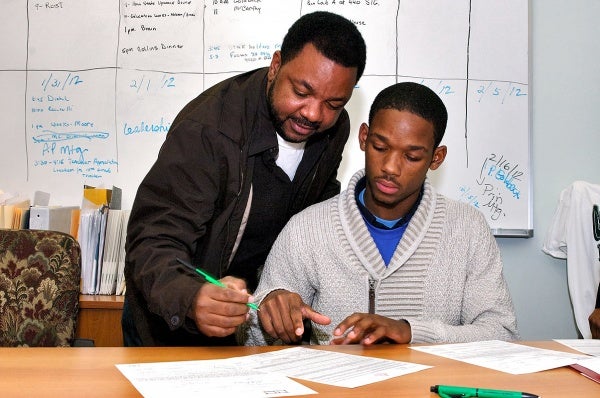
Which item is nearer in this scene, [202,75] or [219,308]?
[219,308]

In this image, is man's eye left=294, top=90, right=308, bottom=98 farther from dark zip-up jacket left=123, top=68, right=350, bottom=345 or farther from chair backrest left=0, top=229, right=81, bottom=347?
chair backrest left=0, top=229, right=81, bottom=347

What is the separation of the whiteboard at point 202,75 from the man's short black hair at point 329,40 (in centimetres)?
115

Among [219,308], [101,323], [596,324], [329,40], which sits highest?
[329,40]

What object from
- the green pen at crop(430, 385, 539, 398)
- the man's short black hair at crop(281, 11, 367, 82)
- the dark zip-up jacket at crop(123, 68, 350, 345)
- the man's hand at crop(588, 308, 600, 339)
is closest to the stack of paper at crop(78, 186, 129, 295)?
the dark zip-up jacket at crop(123, 68, 350, 345)

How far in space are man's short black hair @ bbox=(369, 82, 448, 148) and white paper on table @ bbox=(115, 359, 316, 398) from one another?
909 mm

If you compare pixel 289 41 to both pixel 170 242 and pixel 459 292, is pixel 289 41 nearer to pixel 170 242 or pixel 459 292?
pixel 170 242

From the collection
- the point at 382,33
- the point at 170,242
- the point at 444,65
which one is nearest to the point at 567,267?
the point at 444,65

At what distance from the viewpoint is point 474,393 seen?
1090mm

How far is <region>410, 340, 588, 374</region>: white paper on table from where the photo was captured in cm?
132

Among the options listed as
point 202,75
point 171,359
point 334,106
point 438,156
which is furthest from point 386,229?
point 202,75

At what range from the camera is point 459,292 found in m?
1.83

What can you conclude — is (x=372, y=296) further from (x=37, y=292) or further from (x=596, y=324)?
(x=37, y=292)

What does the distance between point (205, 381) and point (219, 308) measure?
0.22 metres

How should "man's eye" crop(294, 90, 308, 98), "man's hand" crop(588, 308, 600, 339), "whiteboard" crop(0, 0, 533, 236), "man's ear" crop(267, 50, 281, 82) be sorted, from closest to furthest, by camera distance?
"man's eye" crop(294, 90, 308, 98), "man's ear" crop(267, 50, 281, 82), "man's hand" crop(588, 308, 600, 339), "whiteboard" crop(0, 0, 533, 236)
